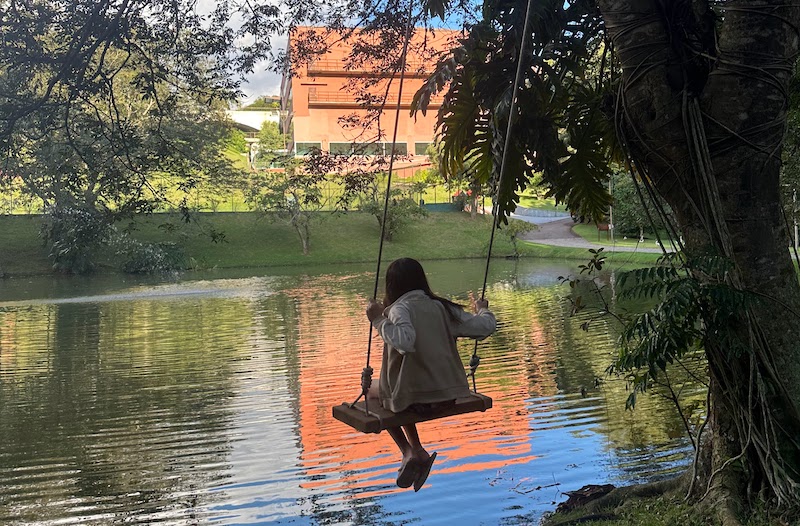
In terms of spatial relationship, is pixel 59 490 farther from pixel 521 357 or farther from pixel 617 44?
pixel 521 357

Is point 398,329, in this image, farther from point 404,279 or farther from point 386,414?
point 386,414

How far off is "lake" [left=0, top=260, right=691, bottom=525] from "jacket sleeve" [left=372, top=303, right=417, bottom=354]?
2001mm

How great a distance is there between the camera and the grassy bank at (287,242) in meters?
33.3

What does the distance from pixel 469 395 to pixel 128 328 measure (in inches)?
514

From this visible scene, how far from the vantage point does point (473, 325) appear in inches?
148

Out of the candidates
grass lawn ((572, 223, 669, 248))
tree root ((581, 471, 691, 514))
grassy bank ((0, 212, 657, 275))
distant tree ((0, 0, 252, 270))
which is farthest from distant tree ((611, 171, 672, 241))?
tree root ((581, 471, 691, 514))

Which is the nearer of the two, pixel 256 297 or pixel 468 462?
pixel 468 462

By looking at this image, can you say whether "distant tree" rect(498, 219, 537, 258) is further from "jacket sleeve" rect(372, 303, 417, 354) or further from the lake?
"jacket sleeve" rect(372, 303, 417, 354)

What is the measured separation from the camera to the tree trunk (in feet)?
11.7

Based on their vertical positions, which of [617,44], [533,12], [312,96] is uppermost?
[312,96]

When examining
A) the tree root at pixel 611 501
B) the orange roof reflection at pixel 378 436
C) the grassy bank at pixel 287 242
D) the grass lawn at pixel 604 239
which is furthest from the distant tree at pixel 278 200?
the tree root at pixel 611 501

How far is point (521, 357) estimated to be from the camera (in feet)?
36.2

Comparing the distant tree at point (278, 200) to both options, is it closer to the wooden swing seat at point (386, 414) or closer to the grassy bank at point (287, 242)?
the grassy bank at point (287, 242)

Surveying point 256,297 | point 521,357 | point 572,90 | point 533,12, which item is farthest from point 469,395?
point 256,297
